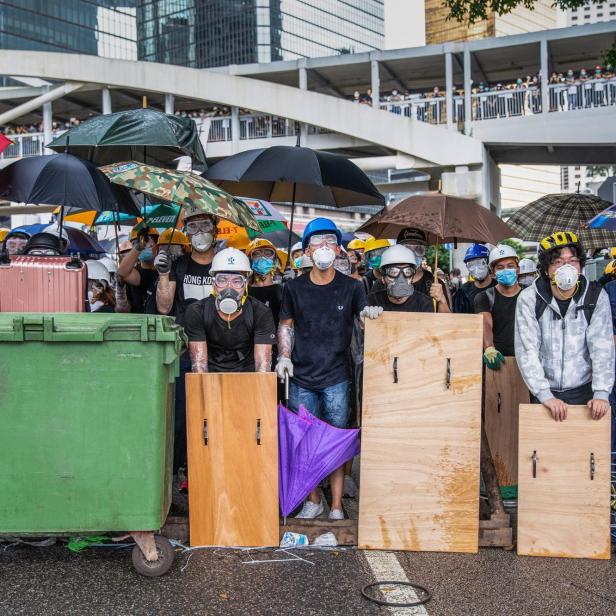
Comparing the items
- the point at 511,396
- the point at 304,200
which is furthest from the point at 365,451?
the point at 304,200

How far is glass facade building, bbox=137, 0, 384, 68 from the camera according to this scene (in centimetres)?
11944

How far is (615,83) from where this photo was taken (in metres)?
30.8

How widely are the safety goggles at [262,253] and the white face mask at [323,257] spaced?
208 cm

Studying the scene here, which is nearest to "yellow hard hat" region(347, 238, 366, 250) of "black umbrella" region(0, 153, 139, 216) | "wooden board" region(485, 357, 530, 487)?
"black umbrella" region(0, 153, 139, 216)

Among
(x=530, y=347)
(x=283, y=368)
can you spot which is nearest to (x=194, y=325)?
(x=283, y=368)

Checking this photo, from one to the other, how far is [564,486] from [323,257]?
79.6 inches

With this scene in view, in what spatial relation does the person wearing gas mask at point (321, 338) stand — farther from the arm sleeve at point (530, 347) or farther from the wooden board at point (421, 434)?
the arm sleeve at point (530, 347)

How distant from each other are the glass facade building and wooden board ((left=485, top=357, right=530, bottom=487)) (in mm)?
117879

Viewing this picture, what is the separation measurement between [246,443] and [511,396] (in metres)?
2.40

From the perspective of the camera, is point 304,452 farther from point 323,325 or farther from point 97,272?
point 97,272

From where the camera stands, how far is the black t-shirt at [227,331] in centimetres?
524

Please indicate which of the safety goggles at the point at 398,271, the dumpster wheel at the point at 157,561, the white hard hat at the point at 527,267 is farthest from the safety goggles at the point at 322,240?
the white hard hat at the point at 527,267

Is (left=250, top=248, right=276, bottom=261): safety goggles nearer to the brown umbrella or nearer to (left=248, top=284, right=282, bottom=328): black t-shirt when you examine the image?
(left=248, top=284, right=282, bottom=328): black t-shirt

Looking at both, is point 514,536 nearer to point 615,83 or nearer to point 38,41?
point 615,83
